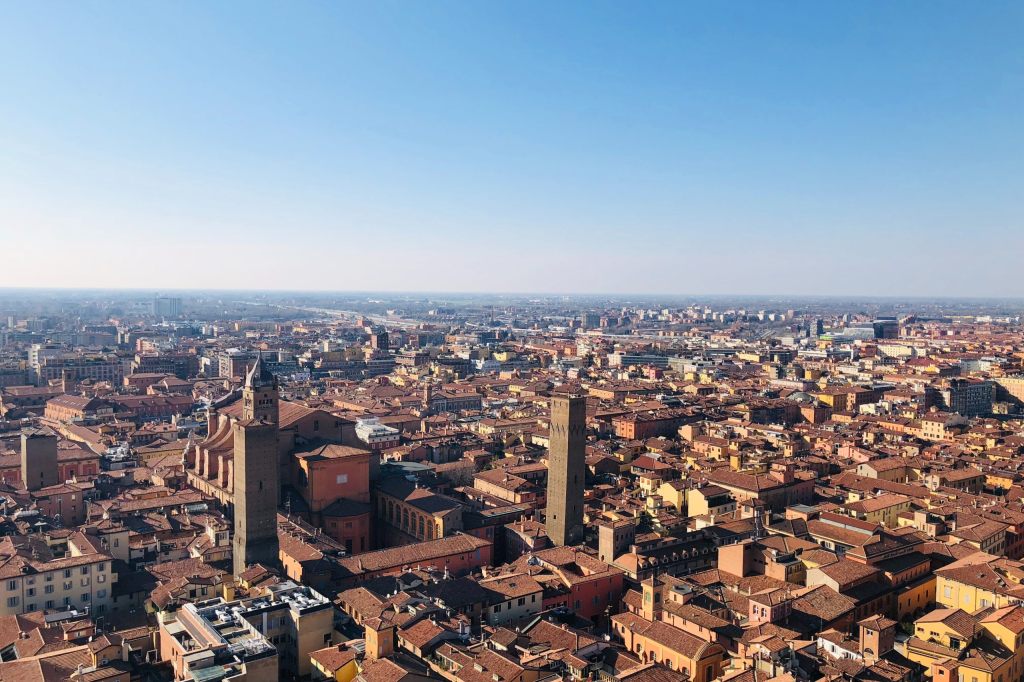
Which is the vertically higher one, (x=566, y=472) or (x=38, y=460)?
(x=566, y=472)

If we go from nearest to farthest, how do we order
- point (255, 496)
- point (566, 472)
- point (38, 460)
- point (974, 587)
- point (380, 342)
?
point (974, 587) < point (255, 496) < point (566, 472) < point (38, 460) < point (380, 342)

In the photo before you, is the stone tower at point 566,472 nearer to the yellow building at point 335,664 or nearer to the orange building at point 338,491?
the orange building at point 338,491

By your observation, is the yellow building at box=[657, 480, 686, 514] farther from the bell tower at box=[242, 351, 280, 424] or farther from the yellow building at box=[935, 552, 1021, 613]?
the bell tower at box=[242, 351, 280, 424]

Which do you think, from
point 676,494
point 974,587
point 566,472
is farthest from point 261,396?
point 974,587

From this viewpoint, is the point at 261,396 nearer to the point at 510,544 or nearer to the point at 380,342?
the point at 510,544

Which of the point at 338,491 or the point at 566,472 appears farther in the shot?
the point at 338,491

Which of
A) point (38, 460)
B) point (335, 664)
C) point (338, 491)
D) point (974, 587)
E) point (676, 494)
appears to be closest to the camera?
point (335, 664)

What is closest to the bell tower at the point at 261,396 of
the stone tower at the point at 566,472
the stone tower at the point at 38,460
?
the stone tower at the point at 38,460
